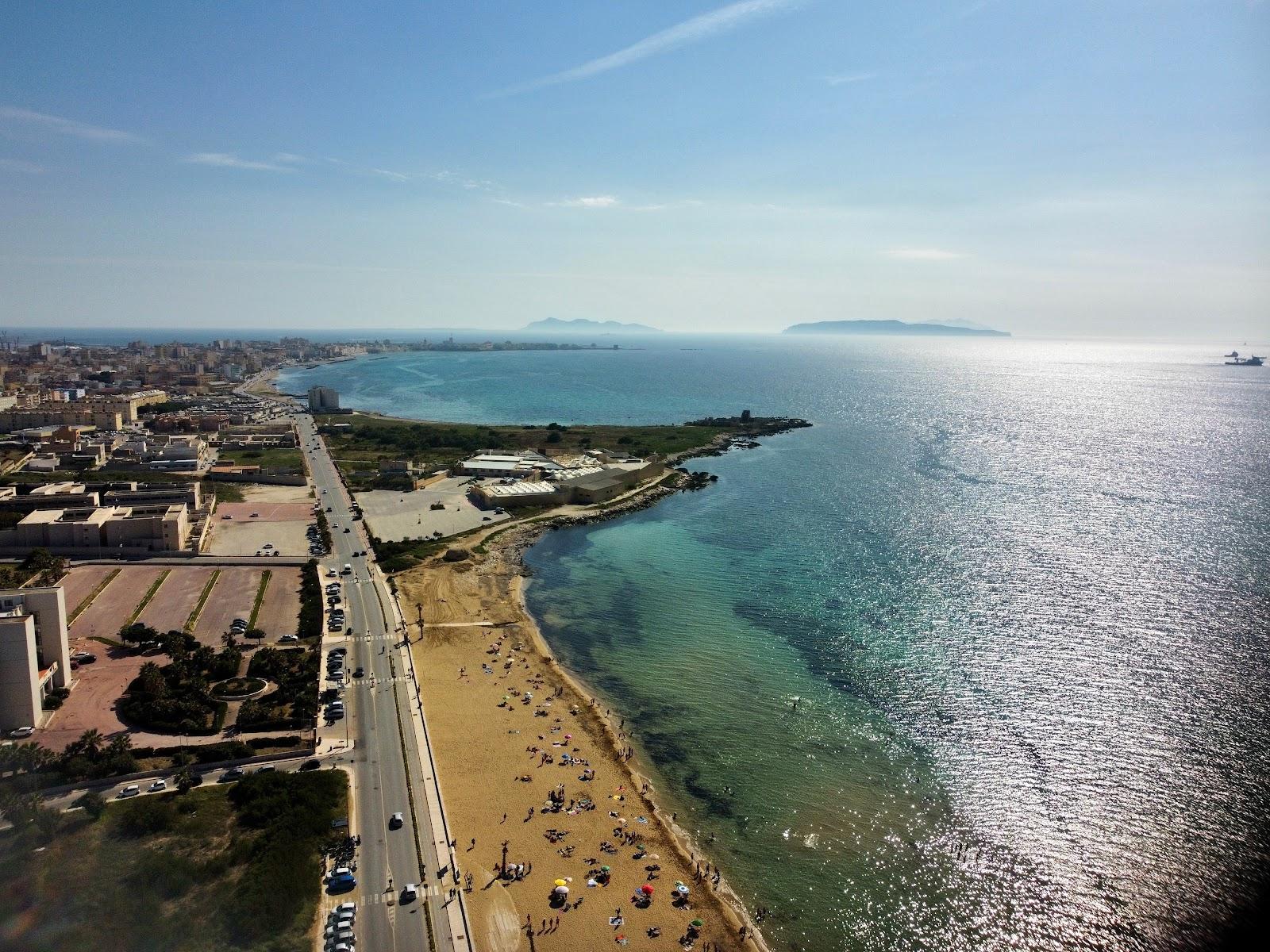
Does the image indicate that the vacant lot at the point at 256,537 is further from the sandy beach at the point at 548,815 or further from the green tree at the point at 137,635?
the sandy beach at the point at 548,815

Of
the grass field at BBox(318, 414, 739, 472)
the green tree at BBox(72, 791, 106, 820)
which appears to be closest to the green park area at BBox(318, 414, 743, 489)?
the grass field at BBox(318, 414, 739, 472)

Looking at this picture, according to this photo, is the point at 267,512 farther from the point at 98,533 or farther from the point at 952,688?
the point at 952,688

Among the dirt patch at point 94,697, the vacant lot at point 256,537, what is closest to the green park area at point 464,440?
the vacant lot at point 256,537

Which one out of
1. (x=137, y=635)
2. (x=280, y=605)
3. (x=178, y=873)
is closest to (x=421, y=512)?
(x=280, y=605)

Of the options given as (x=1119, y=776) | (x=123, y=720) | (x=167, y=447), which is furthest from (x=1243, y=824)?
(x=167, y=447)

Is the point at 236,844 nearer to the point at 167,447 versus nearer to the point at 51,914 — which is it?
the point at 51,914

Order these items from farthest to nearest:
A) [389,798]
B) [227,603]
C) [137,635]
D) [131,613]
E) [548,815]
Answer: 1. [227,603]
2. [131,613]
3. [137,635]
4. [548,815]
5. [389,798]

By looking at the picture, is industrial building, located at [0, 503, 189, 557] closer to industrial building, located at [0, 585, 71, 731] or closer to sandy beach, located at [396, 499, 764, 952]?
industrial building, located at [0, 585, 71, 731]
